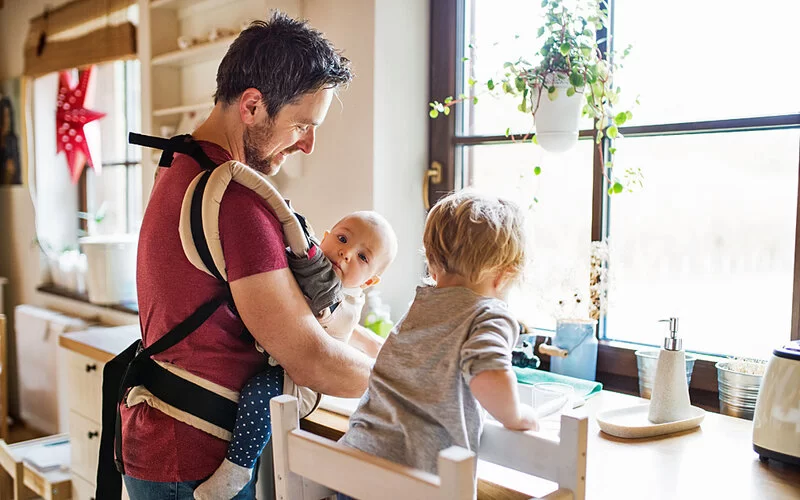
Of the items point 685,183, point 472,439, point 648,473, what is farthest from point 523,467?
point 685,183

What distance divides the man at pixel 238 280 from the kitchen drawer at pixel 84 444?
3.89 feet

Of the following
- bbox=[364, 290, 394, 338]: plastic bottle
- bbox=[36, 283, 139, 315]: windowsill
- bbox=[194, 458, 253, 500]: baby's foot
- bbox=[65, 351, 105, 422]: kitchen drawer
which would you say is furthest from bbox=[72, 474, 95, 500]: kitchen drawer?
bbox=[194, 458, 253, 500]: baby's foot

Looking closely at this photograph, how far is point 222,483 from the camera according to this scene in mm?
1247

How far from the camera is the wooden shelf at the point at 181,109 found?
9.21 ft

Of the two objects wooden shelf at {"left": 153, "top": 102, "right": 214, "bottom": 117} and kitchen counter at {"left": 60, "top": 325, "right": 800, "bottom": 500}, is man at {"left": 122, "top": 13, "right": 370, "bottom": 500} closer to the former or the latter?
kitchen counter at {"left": 60, "top": 325, "right": 800, "bottom": 500}

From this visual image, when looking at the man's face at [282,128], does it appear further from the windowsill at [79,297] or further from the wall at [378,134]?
the windowsill at [79,297]

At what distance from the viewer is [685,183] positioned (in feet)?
5.96

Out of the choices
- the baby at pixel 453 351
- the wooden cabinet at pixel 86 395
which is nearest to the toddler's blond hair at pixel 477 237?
the baby at pixel 453 351

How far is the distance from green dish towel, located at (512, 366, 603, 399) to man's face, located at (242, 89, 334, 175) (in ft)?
2.65

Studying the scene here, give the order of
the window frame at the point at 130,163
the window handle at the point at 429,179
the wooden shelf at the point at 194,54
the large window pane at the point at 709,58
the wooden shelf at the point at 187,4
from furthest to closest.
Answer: the window frame at the point at 130,163, the wooden shelf at the point at 187,4, the wooden shelf at the point at 194,54, the window handle at the point at 429,179, the large window pane at the point at 709,58

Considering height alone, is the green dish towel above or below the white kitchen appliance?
below

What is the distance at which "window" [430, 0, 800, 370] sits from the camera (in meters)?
1.67

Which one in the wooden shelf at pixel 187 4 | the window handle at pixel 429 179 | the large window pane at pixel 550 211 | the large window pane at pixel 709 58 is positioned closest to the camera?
the large window pane at pixel 709 58

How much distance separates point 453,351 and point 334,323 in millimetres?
402
